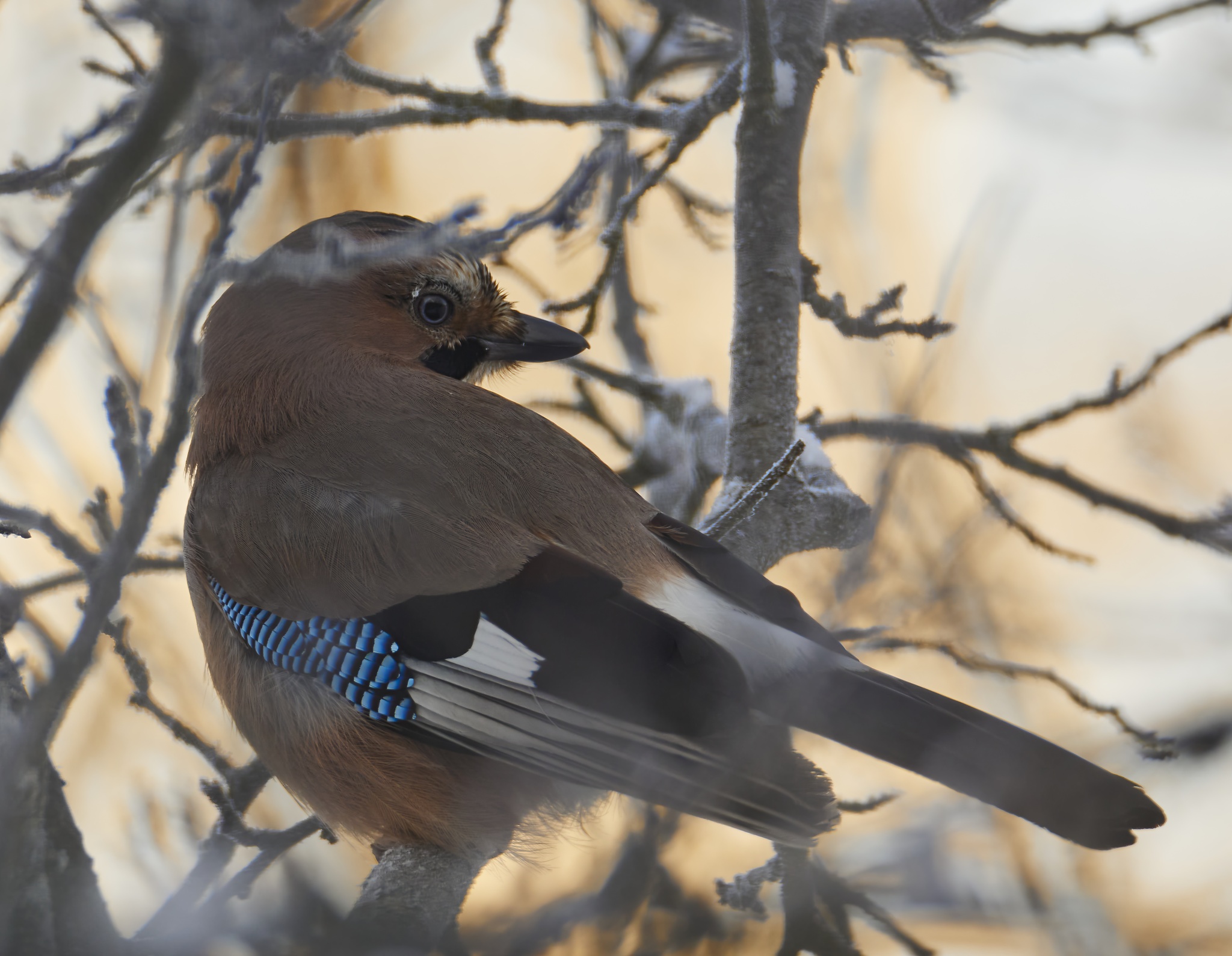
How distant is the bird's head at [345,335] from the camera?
2783 mm

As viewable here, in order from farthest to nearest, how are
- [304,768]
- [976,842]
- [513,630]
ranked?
[304,768]
[513,630]
[976,842]

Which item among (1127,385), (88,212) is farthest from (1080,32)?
(88,212)

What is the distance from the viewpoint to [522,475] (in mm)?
2541

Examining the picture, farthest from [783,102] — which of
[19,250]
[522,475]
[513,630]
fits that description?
[19,250]

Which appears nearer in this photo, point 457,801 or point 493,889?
point 457,801

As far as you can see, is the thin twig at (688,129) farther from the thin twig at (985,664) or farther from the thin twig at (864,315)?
the thin twig at (985,664)

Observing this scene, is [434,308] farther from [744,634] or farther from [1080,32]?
[1080,32]

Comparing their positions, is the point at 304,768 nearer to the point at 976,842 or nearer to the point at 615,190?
the point at 976,842

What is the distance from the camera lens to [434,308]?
3.12 meters

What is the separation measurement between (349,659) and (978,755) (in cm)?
121

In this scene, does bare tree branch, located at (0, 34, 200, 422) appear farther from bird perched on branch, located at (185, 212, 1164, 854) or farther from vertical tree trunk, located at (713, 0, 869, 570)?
vertical tree trunk, located at (713, 0, 869, 570)

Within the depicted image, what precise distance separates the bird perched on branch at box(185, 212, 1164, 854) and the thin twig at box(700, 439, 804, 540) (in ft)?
0.24

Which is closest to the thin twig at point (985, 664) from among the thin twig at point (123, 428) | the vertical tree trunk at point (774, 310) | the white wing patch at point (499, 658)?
the vertical tree trunk at point (774, 310)

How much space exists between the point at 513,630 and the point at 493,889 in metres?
0.88
